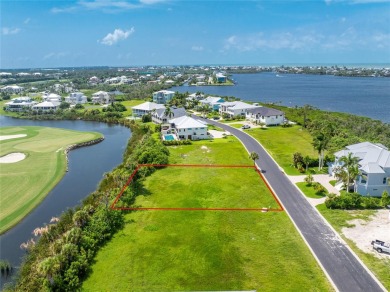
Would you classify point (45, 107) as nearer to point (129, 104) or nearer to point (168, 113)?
point (129, 104)

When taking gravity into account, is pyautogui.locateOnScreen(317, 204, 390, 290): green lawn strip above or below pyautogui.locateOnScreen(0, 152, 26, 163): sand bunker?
below

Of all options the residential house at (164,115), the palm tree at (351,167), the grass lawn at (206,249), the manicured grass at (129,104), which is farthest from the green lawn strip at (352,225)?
the manicured grass at (129,104)

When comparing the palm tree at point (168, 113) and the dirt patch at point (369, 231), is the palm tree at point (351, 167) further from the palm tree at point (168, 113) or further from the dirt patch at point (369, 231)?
the palm tree at point (168, 113)

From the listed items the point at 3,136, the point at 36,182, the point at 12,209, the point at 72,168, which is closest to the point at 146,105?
the point at 3,136

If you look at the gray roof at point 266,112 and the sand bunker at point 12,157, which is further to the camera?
the gray roof at point 266,112

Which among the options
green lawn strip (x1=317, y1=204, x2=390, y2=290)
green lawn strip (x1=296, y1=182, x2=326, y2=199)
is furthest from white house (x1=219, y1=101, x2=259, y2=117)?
green lawn strip (x1=317, y1=204, x2=390, y2=290)

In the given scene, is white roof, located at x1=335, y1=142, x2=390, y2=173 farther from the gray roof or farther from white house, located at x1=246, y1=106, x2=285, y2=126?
the gray roof
